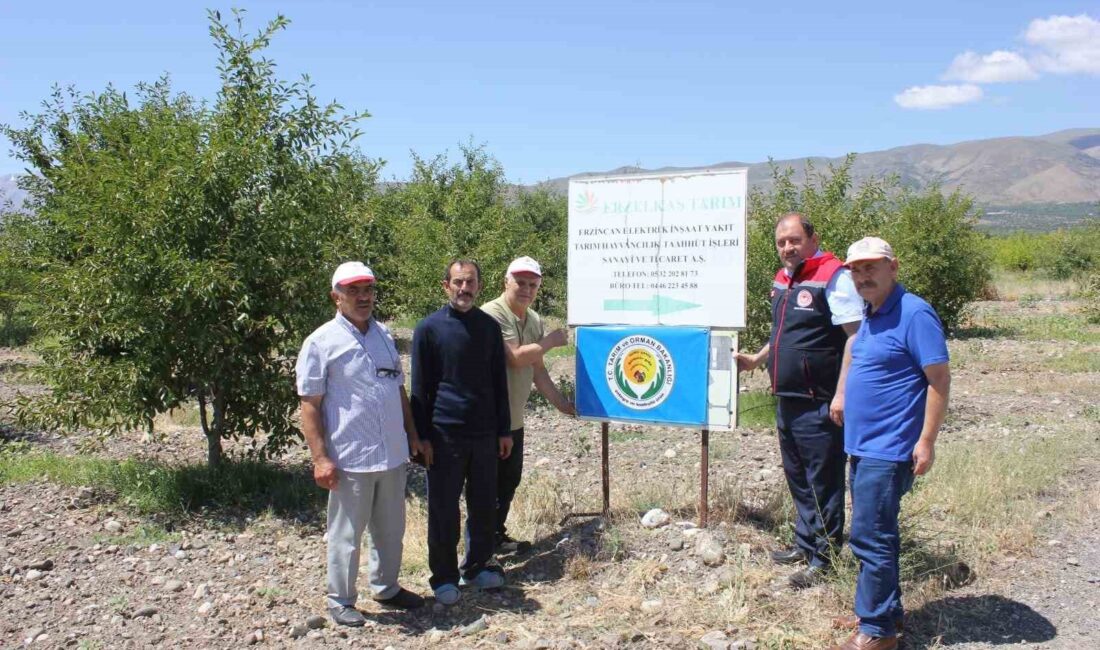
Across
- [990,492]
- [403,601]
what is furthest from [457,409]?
[990,492]

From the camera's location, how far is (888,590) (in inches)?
167

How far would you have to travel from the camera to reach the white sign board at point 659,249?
18.6ft

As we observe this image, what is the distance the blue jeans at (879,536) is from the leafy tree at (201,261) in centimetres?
448

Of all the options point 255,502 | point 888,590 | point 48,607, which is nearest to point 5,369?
point 255,502

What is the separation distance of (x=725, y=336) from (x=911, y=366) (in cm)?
172

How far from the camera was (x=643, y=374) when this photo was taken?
19.7ft

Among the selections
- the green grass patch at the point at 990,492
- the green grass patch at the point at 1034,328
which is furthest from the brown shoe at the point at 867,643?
the green grass patch at the point at 1034,328

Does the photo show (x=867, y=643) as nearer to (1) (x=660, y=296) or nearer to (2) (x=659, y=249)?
(1) (x=660, y=296)

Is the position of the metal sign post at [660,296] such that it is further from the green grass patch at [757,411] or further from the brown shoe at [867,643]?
the green grass patch at [757,411]

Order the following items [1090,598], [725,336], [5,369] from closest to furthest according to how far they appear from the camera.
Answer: [1090,598]
[725,336]
[5,369]

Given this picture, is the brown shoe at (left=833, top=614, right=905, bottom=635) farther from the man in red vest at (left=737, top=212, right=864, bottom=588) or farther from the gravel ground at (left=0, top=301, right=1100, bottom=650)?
the man in red vest at (left=737, top=212, right=864, bottom=588)

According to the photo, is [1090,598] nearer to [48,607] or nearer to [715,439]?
[715,439]

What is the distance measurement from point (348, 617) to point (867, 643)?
2.73 m

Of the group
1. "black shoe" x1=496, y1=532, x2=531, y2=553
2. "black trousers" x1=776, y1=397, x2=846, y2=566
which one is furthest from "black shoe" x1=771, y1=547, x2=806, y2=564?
"black shoe" x1=496, y1=532, x2=531, y2=553
